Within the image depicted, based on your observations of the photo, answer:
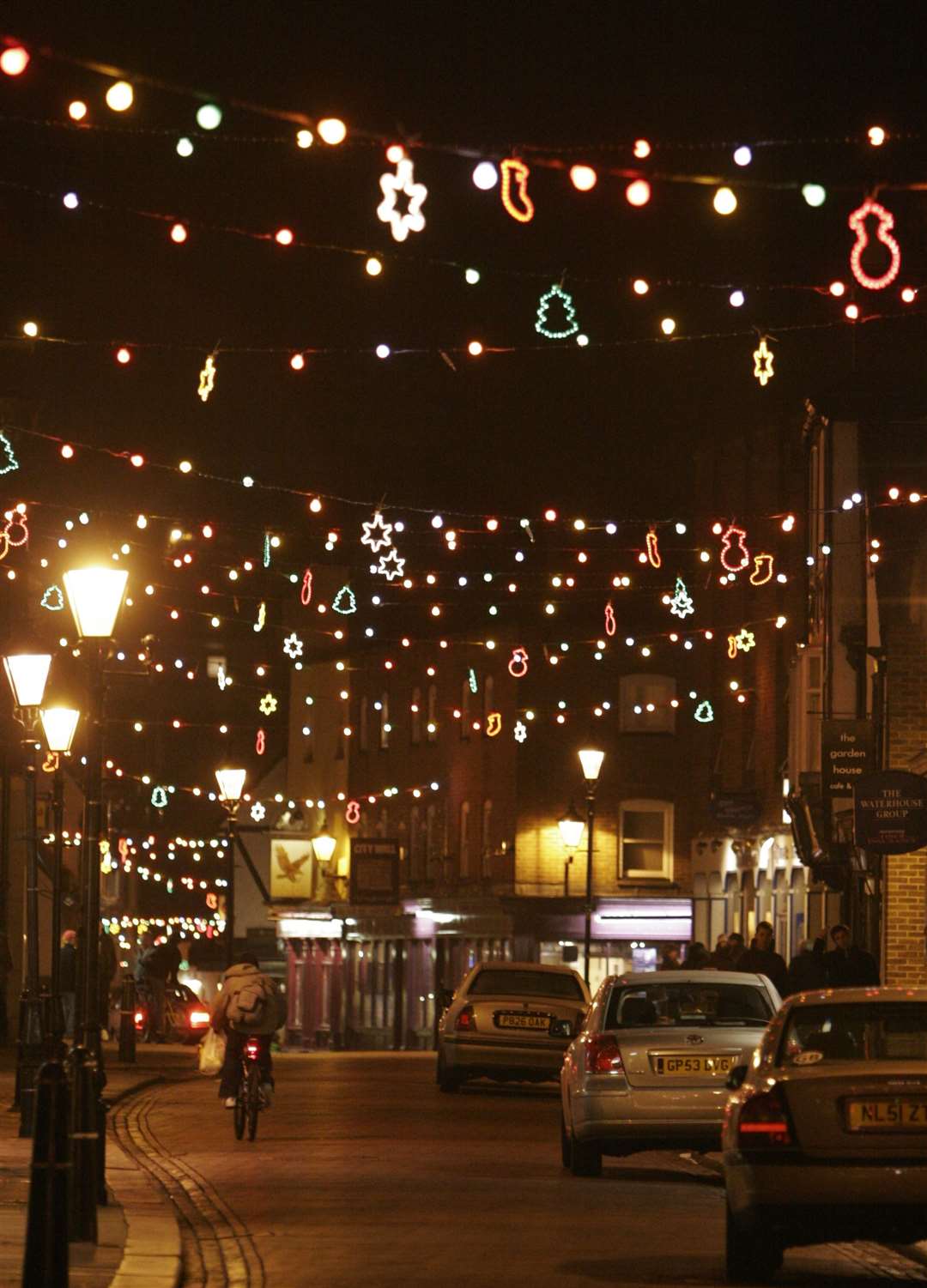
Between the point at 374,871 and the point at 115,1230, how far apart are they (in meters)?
43.5

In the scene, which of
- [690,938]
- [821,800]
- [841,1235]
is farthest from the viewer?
[690,938]

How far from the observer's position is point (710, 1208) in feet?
50.2

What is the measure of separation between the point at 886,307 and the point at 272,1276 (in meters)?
29.7

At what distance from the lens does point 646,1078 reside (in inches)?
664

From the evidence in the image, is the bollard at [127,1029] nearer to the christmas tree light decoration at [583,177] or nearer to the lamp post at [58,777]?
the lamp post at [58,777]

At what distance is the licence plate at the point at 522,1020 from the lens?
95.0ft

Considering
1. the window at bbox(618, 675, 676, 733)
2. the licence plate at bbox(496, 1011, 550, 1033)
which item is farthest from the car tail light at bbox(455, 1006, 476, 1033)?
the window at bbox(618, 675, 676, 733)

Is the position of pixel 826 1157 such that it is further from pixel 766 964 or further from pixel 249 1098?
pixel 766 964

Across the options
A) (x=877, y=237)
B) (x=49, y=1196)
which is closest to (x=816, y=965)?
(x=877, y=237)

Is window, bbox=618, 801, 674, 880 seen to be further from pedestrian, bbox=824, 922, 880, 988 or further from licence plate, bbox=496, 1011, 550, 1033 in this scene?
pedestrian, bbox=824, 922, 880, 988

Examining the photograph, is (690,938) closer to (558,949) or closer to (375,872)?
(558,949)

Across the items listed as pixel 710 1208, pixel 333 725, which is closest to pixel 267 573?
pixel 333 725

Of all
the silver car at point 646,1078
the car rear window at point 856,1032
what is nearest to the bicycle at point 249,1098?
the silver car at point 646,1078

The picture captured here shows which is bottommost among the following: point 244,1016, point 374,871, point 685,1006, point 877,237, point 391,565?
point 244,1016
